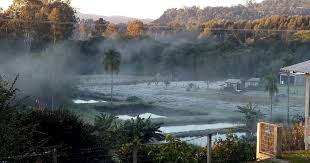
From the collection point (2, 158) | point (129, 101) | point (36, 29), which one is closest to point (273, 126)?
point (2, 158)

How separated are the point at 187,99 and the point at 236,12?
9328cm

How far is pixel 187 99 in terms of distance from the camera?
6356 cm

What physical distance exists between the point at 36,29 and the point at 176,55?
29.5 metres

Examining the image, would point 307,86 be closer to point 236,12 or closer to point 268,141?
point 268,141

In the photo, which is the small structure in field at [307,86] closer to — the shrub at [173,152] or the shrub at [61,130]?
the shrub at [173,152]

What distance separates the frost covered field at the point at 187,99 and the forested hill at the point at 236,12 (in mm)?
68026

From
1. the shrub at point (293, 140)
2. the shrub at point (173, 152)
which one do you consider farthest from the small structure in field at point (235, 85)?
the shrub at point (173, 152)

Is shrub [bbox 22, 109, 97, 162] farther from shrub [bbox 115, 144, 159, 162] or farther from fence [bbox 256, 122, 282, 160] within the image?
fence [bbox 256, 122, 282, 160]

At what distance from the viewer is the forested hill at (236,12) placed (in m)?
147

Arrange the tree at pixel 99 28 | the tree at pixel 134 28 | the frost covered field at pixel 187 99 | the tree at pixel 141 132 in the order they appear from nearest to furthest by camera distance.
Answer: the tree at pixel 141 132 → the frost covered field at pixel 187 99 → the tree at pixel 99 28 → the tree at pixel 134 28

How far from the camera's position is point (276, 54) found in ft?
269

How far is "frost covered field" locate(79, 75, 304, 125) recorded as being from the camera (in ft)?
162

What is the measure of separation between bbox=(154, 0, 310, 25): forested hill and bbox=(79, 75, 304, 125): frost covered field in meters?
68.0

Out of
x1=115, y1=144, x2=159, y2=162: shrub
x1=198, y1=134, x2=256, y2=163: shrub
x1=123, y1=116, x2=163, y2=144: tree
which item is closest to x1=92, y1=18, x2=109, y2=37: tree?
x1=123, y1=116, x2=163, y2=144: tree
